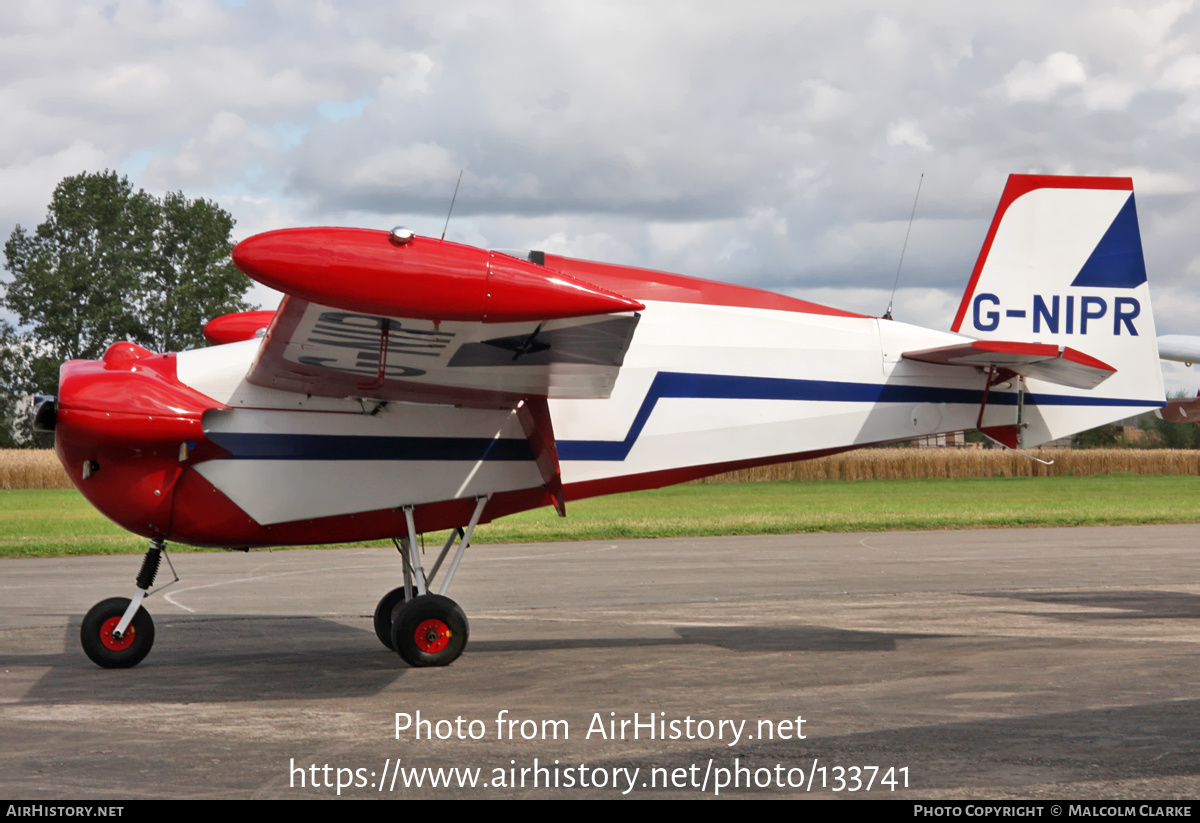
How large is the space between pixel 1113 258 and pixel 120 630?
848cm

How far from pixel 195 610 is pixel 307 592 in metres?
1.76

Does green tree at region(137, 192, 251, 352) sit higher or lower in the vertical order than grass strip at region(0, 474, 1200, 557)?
higher

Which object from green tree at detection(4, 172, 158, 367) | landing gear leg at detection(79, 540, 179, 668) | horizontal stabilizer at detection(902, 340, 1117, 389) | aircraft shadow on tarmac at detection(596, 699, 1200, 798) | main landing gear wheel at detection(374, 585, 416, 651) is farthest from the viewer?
green tree at detection(4, 172, 158, 367)

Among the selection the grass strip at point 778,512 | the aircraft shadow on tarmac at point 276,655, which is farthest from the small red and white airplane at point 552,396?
the grass strip at point 778,512

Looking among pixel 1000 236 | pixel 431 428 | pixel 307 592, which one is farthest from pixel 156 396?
pixel 1000 236

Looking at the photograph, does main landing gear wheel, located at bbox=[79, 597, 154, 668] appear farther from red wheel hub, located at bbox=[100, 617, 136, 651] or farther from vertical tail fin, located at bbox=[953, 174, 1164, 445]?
vertical tail fin, located at bbox=[953, 174, 1164, 445]

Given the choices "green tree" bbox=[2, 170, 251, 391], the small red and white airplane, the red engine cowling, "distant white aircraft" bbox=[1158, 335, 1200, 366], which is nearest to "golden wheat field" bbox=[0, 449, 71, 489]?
"green tree" bbox=[2, 170, 251, 391]

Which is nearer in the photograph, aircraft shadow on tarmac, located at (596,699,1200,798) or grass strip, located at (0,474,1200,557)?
aircraft shadow on tarmac, located at (596,699,1200,798)

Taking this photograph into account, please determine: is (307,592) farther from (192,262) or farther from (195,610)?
(192,262)

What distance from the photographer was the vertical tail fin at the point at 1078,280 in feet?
30.0

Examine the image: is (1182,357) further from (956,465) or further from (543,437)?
(956,465)

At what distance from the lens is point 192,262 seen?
64.4 m

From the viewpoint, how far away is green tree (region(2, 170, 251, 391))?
59.7 meters

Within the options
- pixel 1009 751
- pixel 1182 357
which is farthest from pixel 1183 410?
pixel 1009 751
